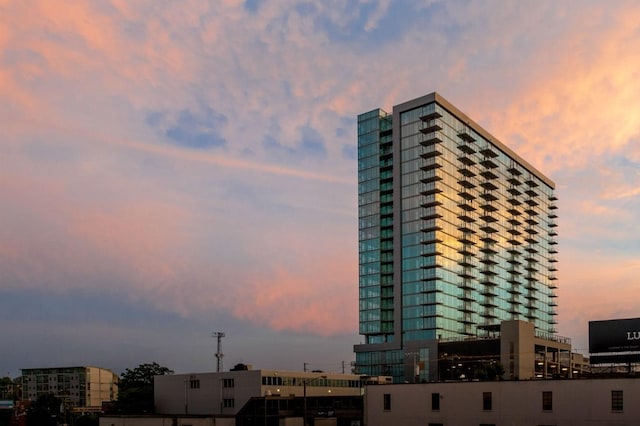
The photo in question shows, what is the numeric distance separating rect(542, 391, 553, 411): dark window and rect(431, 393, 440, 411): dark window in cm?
1192

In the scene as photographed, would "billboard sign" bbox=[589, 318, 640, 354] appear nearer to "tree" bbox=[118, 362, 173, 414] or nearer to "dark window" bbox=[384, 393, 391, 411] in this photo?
"dark window" bbox=[384, 393, 391, 411]

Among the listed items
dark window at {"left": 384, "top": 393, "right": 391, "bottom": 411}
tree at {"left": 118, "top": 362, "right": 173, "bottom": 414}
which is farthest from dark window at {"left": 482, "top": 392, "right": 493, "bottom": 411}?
tree at {"left": 118, "top": 362, "right": 173, "bottom": 414}

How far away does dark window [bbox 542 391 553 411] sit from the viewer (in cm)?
7161

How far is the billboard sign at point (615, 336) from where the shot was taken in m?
94.0

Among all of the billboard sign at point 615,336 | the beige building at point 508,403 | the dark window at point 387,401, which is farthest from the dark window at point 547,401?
the billboard sign at point 615,336

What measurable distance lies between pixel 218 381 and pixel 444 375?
248 feet

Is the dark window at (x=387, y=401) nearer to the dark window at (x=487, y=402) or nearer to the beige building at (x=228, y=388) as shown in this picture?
the dark window at (x=487, y=402)

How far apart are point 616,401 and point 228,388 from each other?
70.0 meters

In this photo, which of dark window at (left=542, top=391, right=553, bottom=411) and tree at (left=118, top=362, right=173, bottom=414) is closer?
dark window at (left=542, top=391, right=553, bottom=411)

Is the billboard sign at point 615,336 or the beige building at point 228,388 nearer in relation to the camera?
the billboard sign at point 615,336

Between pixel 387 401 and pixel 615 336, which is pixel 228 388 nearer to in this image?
pixel 387 401

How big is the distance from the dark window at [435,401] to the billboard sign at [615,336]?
1155 inches

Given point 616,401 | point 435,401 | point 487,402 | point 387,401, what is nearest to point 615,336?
point 616,401

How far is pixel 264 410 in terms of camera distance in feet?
359
